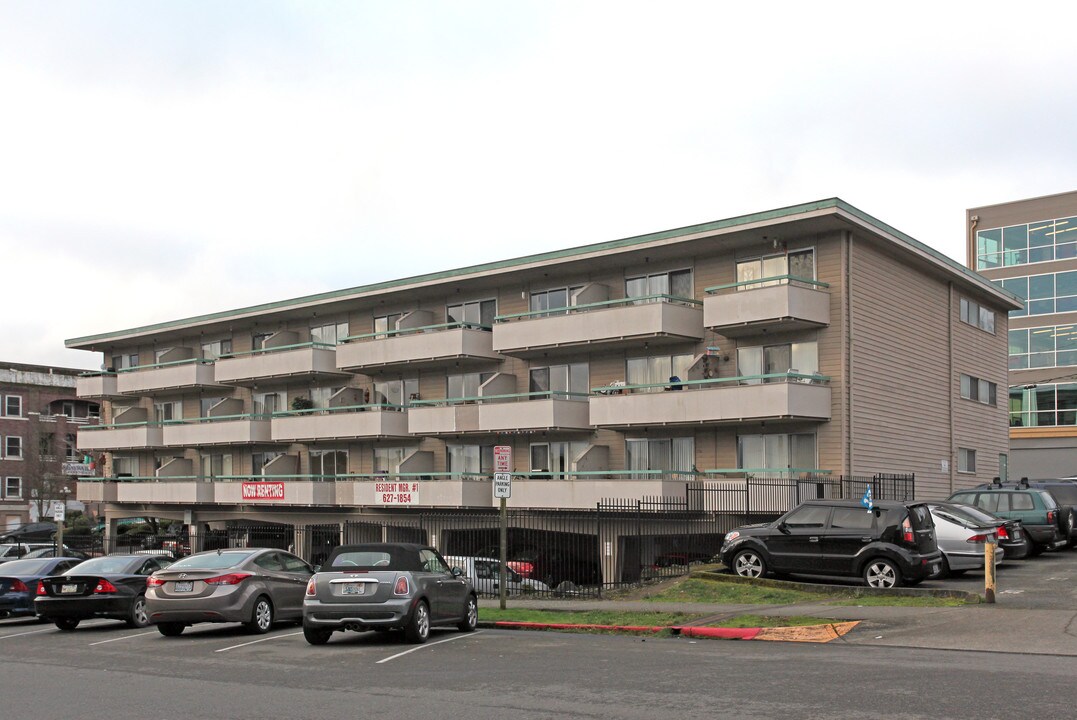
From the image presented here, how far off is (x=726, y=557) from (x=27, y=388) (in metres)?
69.2

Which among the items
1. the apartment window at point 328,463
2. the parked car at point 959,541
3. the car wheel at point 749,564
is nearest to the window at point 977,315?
the parked car at point 959,541

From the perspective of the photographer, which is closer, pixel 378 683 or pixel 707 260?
pixel 378 683

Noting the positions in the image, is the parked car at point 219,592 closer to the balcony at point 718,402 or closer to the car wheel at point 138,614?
the car wheel at point 138,614

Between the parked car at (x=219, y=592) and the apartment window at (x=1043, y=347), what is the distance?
53.5 m

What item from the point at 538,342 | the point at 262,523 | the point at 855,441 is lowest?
the point at 262,523

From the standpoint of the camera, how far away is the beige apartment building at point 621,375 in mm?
32719

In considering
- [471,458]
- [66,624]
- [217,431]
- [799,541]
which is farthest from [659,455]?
[217,431]

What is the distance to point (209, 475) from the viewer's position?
5325cm

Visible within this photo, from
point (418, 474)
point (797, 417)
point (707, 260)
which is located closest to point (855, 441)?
point (797, 417)

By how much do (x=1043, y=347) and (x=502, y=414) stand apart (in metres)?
37.5

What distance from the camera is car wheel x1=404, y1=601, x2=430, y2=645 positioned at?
16.4m

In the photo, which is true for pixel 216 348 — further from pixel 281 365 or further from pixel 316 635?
pixel 316 635

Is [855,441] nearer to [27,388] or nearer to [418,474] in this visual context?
[418,474]

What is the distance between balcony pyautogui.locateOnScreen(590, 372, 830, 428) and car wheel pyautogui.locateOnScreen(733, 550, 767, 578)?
30.0ft
